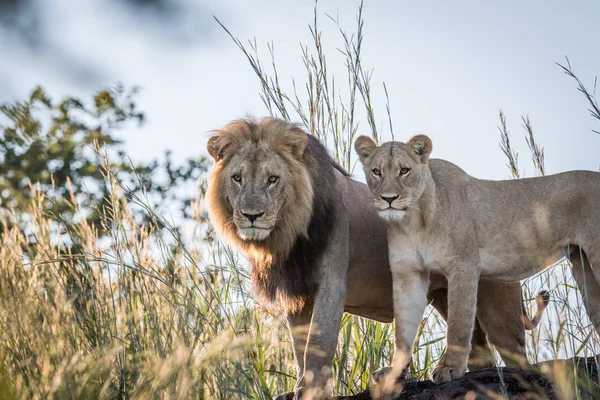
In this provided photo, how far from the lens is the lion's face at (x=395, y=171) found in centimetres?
373

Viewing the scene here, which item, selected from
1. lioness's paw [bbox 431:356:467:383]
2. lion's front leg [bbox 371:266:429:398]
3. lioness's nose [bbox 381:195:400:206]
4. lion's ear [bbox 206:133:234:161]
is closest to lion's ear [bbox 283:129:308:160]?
lion's ear [bbox 206:133:234:161]

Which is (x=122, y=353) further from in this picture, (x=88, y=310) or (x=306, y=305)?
(x=306, y=305)

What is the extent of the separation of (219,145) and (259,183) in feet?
1.34

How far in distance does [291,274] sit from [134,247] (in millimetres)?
1235

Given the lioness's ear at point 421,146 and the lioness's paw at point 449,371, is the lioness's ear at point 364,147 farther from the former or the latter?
the lioness's paw at point 449,371

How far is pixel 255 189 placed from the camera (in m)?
3.89

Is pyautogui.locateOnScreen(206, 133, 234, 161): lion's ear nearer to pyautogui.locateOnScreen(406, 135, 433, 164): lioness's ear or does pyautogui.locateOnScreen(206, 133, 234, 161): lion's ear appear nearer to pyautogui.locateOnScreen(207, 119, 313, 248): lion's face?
pyautogui.locateOnScreen(207, 119, 313, 248): lion's face

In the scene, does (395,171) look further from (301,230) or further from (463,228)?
(301,230)

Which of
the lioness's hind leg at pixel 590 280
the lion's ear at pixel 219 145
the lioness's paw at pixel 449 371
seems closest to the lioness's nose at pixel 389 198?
the lioness's paw at pixel 449 371

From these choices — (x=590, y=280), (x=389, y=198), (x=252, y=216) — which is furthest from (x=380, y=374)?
(x=590, y=280)

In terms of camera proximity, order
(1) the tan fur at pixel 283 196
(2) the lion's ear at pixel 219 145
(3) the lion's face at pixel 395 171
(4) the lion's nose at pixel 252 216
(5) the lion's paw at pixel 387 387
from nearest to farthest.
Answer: (5) the lion's paw at pixel 387 387, (3) the lion's face at pixel 395 171, (4) the lion's nose at pixel 252 216, (1) the tan fur at pixel 283 196, (2) the lion's ear at pixel 219 145

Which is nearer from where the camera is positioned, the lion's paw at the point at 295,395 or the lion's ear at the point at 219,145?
the lion's paw at the point at 295,395

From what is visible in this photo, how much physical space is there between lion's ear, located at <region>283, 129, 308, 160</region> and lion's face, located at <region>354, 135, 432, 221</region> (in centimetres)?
31

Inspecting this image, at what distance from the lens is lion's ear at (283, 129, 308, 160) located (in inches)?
163
